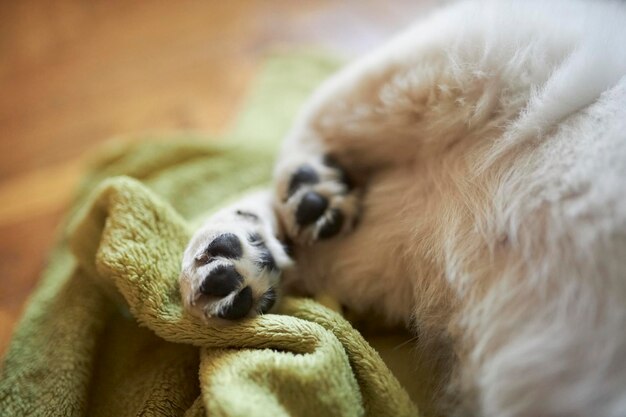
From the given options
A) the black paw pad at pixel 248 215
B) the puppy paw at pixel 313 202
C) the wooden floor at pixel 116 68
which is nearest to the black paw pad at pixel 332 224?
the puppy paw at pixel 313 202

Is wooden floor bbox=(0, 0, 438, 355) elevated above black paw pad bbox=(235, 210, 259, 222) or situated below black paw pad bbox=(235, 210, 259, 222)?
above

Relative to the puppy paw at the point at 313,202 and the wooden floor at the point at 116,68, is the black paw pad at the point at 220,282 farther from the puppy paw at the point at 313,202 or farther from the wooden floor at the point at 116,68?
the wooden floor at the point at 116,68

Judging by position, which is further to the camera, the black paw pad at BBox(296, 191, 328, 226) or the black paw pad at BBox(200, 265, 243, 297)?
the black paw pad at BBox(296, 191, 328, 226)

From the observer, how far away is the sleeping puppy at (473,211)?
67cm

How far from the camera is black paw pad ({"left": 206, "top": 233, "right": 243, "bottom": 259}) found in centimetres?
84

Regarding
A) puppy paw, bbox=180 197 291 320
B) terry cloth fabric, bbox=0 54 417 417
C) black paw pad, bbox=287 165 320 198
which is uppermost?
black paw pad, bbox=287 165 320 198

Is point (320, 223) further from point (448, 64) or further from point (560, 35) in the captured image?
point (560, 35)

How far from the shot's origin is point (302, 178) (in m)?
0.97

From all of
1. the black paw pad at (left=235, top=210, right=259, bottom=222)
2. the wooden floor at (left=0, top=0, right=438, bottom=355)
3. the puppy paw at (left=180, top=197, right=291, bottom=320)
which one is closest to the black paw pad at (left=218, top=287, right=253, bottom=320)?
the puppy paw at (left=180, top=197, right=291, bottom=320)

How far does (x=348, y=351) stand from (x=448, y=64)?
0.47m

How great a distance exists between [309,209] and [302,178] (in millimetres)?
61

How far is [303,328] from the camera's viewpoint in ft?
2.70

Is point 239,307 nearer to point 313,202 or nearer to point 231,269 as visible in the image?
point 231,269

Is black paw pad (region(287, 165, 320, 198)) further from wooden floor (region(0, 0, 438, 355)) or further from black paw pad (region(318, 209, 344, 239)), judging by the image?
wooden floor (region(0, 0, 438, 355))
